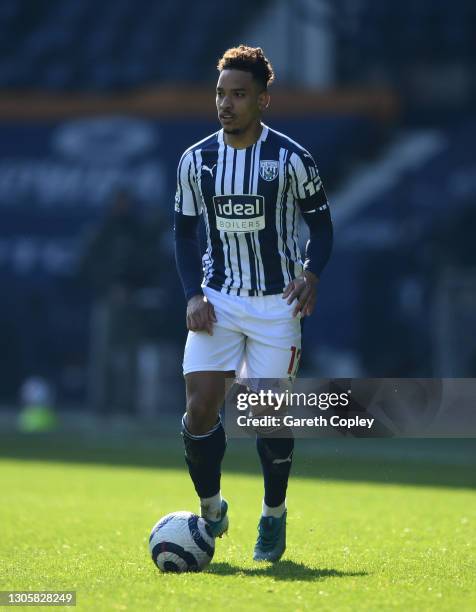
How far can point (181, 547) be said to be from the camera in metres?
6.17

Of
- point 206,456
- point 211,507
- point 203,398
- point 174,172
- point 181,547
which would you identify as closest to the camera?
point 181,547

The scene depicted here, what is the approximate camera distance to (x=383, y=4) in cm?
2614

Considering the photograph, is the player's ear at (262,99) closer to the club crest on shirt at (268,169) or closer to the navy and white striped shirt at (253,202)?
the navy and white striped shirt at (253,202)

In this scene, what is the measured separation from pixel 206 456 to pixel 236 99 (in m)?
1.64

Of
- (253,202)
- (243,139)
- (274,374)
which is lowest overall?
(274,374)

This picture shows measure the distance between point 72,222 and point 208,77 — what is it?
395cm

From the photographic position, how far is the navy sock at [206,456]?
666 centimetres

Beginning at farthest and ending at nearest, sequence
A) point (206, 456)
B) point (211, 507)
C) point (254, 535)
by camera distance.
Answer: point (254, 535) → point (211, 507) → point (206, 456)

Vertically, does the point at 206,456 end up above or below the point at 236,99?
below

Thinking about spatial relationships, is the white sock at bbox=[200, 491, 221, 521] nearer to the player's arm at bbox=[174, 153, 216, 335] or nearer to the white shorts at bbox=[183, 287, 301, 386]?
the white shorts at bbox=[183, 287, 301, 386]

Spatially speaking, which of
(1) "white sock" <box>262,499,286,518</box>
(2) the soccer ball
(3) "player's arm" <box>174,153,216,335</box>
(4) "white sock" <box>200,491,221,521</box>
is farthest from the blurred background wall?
(2) the soccer ball

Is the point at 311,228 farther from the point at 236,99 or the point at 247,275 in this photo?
the point at 236,99

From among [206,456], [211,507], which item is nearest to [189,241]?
[206,456]

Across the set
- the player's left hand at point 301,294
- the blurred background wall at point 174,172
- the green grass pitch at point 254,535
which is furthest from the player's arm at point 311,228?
the blurred background wall at point 174,172
